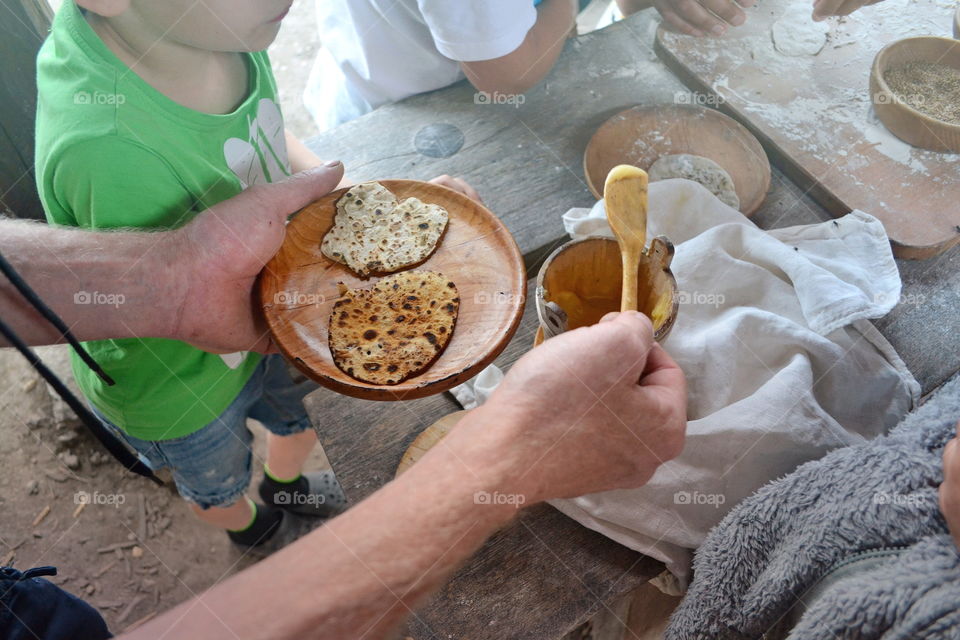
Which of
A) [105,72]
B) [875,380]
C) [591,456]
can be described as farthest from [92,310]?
[875,380]

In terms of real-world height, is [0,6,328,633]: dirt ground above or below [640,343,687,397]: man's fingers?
below

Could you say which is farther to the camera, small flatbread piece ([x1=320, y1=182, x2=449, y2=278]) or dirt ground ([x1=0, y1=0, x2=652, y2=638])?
dirt ground ([x1=0, y1=0, x2=652, y2=638])

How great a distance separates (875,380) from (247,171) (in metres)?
0.99

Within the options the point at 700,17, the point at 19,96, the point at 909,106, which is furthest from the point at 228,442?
the point at 909,106

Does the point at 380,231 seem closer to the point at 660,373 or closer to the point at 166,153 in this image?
the point at 166,153

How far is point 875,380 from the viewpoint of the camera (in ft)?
3.06

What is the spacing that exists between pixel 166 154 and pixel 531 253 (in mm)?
599

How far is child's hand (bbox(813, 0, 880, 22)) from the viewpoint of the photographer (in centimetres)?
Answer: 140
